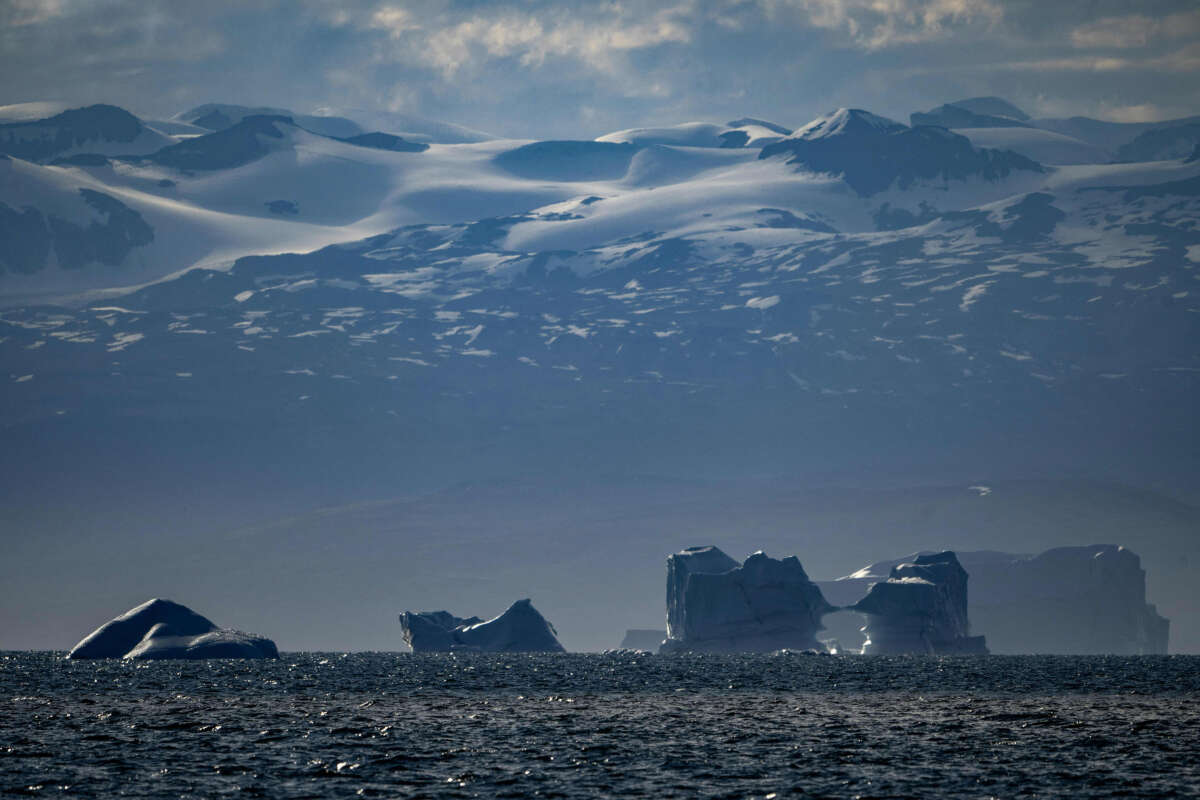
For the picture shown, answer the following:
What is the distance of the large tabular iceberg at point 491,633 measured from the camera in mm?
159500

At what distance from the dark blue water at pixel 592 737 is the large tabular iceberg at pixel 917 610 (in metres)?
36.7

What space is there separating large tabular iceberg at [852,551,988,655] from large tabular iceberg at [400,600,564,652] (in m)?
30.7

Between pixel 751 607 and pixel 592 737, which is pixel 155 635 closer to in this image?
pixel 751 607

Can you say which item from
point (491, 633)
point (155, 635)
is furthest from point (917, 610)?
point (155, 635)

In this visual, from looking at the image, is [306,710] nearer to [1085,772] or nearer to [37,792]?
[37,792]

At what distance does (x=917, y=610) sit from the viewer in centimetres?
15600

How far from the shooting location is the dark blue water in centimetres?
5422

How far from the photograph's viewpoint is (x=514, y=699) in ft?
311

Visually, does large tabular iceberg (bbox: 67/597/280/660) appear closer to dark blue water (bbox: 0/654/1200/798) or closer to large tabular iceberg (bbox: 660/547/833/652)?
dark blue water (bbox: 0/654/1200/798)

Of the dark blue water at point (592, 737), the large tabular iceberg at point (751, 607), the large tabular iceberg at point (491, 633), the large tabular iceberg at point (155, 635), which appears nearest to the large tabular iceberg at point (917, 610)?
the large tabular iceberg at point (751, 607)

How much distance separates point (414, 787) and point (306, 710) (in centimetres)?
3227

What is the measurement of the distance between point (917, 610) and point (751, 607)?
15996mm

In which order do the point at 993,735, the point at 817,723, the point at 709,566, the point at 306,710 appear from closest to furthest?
the point at 993,735, the point at 817,723, the point at 306,710, the point at 709,566

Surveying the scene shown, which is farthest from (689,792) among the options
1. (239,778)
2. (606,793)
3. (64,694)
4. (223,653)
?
(223,653)
